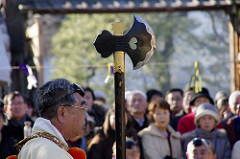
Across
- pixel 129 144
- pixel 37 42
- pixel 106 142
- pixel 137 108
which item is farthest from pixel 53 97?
pixel 37 42

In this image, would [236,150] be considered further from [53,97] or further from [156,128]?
[53,97]

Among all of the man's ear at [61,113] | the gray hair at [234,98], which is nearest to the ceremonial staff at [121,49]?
the man's ear at [61,113]

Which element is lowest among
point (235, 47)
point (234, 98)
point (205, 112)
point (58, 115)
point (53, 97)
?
point (205, 112)

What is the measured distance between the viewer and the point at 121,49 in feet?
11.4

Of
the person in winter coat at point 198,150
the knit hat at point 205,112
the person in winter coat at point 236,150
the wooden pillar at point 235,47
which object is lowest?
the person in winter coat at point 236,150

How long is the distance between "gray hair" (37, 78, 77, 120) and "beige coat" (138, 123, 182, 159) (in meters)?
3.21

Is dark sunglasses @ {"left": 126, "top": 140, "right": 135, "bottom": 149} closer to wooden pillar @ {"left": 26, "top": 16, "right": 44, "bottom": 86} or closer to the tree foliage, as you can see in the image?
wooden pillar @ {"left": 26, "top": 16, "right": 44, "bottom": 86}

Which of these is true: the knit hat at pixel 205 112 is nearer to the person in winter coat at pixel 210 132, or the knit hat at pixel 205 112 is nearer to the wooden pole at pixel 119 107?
the person in winter coat at pixel 210 132

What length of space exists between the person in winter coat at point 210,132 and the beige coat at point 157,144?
0.33 ft

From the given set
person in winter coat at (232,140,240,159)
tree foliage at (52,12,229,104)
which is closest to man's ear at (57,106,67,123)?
person in winter coat at (232,140,240,159)

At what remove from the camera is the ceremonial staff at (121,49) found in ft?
11.4

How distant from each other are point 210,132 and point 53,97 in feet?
11.5

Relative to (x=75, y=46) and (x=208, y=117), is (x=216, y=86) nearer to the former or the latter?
(x=75, y=46)

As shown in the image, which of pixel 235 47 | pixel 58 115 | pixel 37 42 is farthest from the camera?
pixel 235 47
